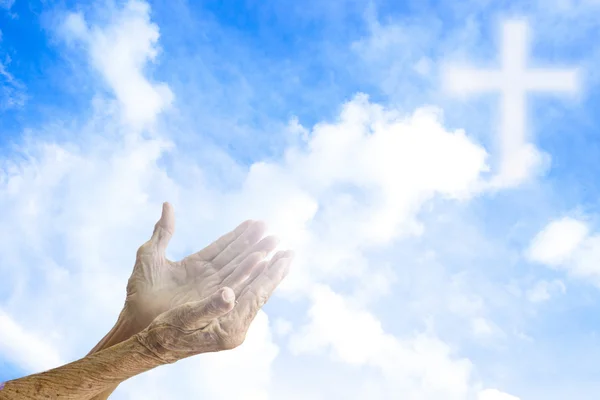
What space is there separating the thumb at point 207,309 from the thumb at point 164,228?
1.55 metres

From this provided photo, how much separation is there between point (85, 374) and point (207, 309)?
44.7 inches

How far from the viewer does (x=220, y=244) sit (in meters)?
4.77

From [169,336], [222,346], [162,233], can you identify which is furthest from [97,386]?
[162,233]

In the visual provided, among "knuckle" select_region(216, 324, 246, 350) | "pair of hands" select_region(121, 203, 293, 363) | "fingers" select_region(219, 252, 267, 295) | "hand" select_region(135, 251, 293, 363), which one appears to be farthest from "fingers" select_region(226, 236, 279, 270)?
"knuckle" select_region(216, 324, 246, 350)

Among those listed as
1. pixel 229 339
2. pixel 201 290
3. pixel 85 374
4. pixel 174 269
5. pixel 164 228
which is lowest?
pixel 85 374

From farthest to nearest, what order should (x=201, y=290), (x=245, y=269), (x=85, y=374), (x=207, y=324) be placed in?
1. (x=201, y=290)
2. (x=245, y=269)
3. (x=85, y=374)
4. (x=207, y=324)

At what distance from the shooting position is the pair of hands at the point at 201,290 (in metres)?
3.33

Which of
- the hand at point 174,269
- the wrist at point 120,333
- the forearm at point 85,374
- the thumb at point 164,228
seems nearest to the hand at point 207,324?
the forearm at point 85,374

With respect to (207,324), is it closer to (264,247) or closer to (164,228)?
(264,247)

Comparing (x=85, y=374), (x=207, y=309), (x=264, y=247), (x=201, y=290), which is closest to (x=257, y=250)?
(x=264, y=247)

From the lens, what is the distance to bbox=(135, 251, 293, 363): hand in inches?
127

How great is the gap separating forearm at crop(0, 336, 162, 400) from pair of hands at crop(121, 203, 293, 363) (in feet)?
0.43

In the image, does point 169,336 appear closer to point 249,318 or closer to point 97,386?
point 249,318

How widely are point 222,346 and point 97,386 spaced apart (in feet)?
3.49
